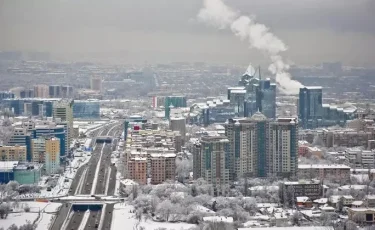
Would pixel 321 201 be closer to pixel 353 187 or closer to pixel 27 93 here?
pixel 353 187

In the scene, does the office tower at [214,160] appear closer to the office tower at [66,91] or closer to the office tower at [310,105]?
the office tower at [310,105]

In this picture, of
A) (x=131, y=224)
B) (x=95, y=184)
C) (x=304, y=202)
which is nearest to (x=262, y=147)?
(x=304, y=202)

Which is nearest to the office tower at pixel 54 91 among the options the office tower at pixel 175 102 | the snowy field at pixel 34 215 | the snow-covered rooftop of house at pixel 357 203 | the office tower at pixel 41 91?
the office tower at pixel 41 91

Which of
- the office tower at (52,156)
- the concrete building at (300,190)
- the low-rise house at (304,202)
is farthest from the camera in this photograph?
the office tower at (52,156)

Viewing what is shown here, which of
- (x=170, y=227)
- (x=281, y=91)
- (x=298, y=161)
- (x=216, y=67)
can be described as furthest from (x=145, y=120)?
(x=170, y=227)

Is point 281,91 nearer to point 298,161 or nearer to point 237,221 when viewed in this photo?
point 298,161
